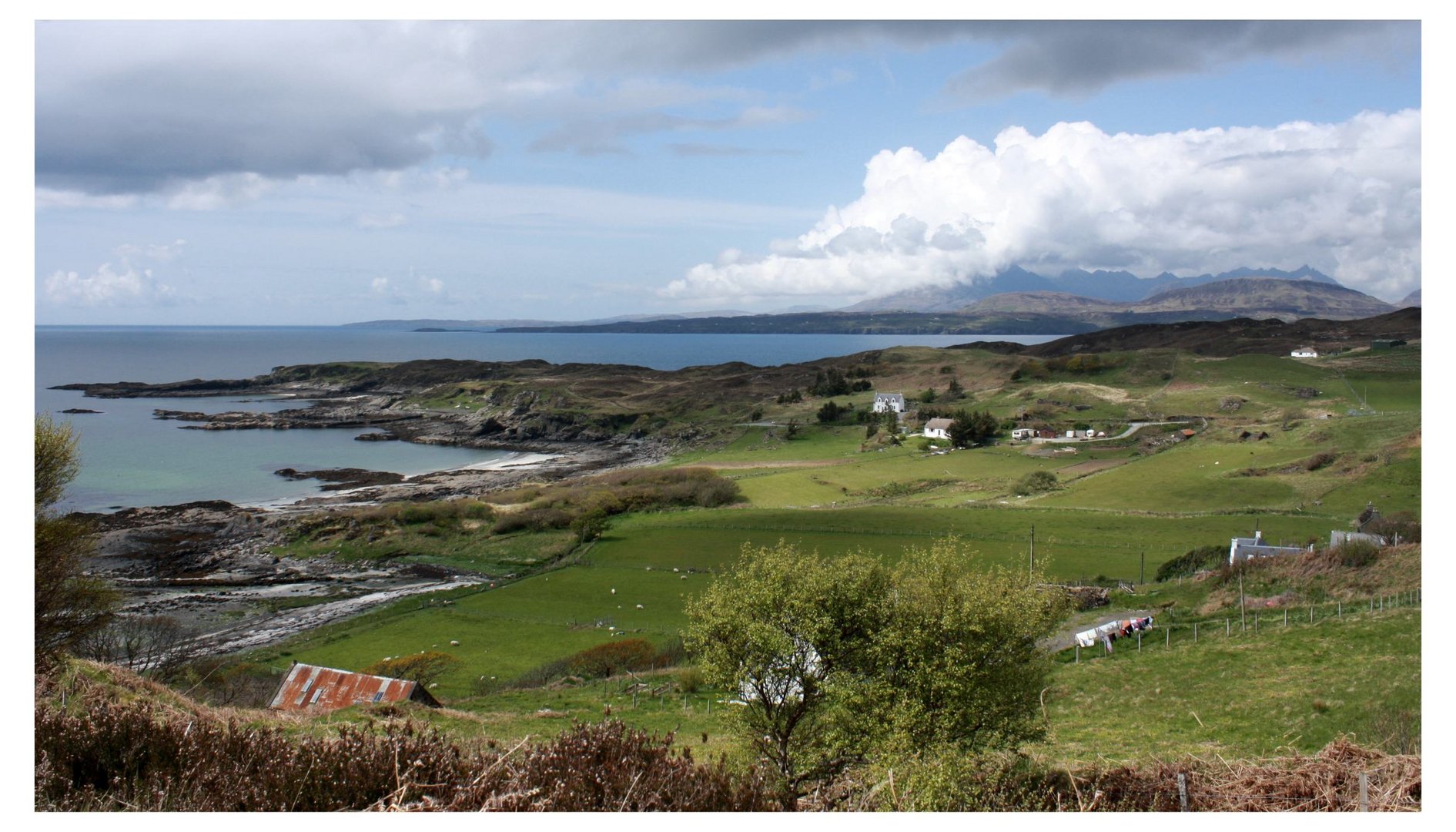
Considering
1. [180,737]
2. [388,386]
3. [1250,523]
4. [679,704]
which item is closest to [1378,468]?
[1250,523]

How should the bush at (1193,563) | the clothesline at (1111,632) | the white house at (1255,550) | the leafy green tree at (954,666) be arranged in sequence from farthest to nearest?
1. the bush at (1193,563)
2. the white house at (1255,550)
3. the clothesline at (1111,632)
4. the leafy green tree at (954,666)

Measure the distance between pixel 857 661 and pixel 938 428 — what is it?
62754 millimetres

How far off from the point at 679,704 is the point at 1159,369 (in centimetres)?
8371

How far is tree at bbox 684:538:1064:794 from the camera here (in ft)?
31.1

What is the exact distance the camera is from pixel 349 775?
6570 millimetres

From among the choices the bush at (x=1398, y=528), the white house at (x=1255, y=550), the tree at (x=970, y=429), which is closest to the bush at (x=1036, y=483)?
the tree at (x=970, y=429)

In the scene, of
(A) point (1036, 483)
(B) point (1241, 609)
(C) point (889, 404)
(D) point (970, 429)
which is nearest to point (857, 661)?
(B) point (1241, 609)

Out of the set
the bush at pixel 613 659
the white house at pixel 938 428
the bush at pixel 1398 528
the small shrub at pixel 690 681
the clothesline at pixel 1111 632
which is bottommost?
the bush at pixel 613 659

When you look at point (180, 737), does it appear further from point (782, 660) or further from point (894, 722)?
point (894, 722)

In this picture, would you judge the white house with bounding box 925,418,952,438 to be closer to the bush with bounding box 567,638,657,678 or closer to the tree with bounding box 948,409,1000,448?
the tree with bounding box 948,409,1000,448

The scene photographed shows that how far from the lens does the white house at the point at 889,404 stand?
80688mm

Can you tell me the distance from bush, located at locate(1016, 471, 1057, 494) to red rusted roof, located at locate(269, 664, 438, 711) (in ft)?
123

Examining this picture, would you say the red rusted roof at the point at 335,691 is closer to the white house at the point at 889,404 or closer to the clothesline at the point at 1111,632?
the clothesline at the point at 1111,632

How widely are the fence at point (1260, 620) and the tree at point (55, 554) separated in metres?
20.2
